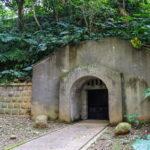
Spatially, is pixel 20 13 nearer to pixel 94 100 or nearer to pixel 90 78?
pixel 94 100

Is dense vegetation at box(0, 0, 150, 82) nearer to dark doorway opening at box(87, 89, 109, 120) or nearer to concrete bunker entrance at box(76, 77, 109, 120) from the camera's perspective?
concrete bunker entrance at box(76, 77, 109, 120)

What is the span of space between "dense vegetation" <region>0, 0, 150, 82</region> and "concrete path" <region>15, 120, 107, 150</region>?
3.64 m

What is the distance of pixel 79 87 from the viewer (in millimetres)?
11680

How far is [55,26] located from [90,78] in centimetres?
552

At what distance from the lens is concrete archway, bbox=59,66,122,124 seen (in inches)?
398

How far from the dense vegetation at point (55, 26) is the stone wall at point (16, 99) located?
0.50 m

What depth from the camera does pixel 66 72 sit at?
11.3 meters

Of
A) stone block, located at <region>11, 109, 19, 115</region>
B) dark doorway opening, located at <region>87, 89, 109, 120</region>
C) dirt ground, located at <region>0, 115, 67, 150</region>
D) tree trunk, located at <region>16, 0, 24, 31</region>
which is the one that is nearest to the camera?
dirt ground, located at <region>0, 115, 67, 150</region>

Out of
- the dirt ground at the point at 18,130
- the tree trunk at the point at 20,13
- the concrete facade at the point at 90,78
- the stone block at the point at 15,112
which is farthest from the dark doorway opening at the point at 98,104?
the tree trunk at the point at 20,13

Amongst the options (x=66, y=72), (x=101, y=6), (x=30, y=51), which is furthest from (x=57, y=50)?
(x=101, y=6)

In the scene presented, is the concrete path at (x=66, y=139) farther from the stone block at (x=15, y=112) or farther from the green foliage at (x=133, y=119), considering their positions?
the stone block at (x=15, y=112)

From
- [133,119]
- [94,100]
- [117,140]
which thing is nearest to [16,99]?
[94,100]

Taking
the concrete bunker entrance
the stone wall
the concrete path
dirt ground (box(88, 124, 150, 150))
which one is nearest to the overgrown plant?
dirt ground (box(88, 124, 150, 150))

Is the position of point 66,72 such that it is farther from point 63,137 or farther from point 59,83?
point 63,137
